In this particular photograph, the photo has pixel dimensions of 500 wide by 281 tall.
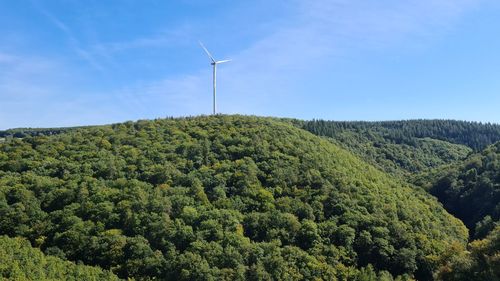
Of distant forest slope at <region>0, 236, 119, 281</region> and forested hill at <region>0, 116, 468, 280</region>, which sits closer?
→ distant forest slope at <region>0, 236, 119, 281</region>

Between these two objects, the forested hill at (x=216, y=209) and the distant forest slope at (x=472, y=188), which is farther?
the distant forest slope at (x=472, y=188)

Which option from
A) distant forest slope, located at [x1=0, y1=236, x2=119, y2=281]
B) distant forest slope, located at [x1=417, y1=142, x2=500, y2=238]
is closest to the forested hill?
distant forest slope, located at [x1=0, y1=236, x2=119, y2=281]

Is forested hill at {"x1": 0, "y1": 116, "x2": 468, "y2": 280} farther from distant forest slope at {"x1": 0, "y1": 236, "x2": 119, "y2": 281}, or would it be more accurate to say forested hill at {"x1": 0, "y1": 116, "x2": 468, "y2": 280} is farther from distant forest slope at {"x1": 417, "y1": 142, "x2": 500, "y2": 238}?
distant forest slope at {"x1": 417, "y1": 142, "x2": 500, "y2": 238}

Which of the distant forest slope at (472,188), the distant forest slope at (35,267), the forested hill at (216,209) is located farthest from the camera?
the distant forest slope at (472,188)

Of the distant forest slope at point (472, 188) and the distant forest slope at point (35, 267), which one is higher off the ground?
the distant forest slope at point (472, 188)

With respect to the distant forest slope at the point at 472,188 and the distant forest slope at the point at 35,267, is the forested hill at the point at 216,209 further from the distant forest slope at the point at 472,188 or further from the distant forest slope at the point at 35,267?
the distant forest slope at the point at 472,188

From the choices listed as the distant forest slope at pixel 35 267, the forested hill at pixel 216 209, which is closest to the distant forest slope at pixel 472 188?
the forested hill at pixel 216 209

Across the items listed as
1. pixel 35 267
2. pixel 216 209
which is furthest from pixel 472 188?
pixel 35 267
